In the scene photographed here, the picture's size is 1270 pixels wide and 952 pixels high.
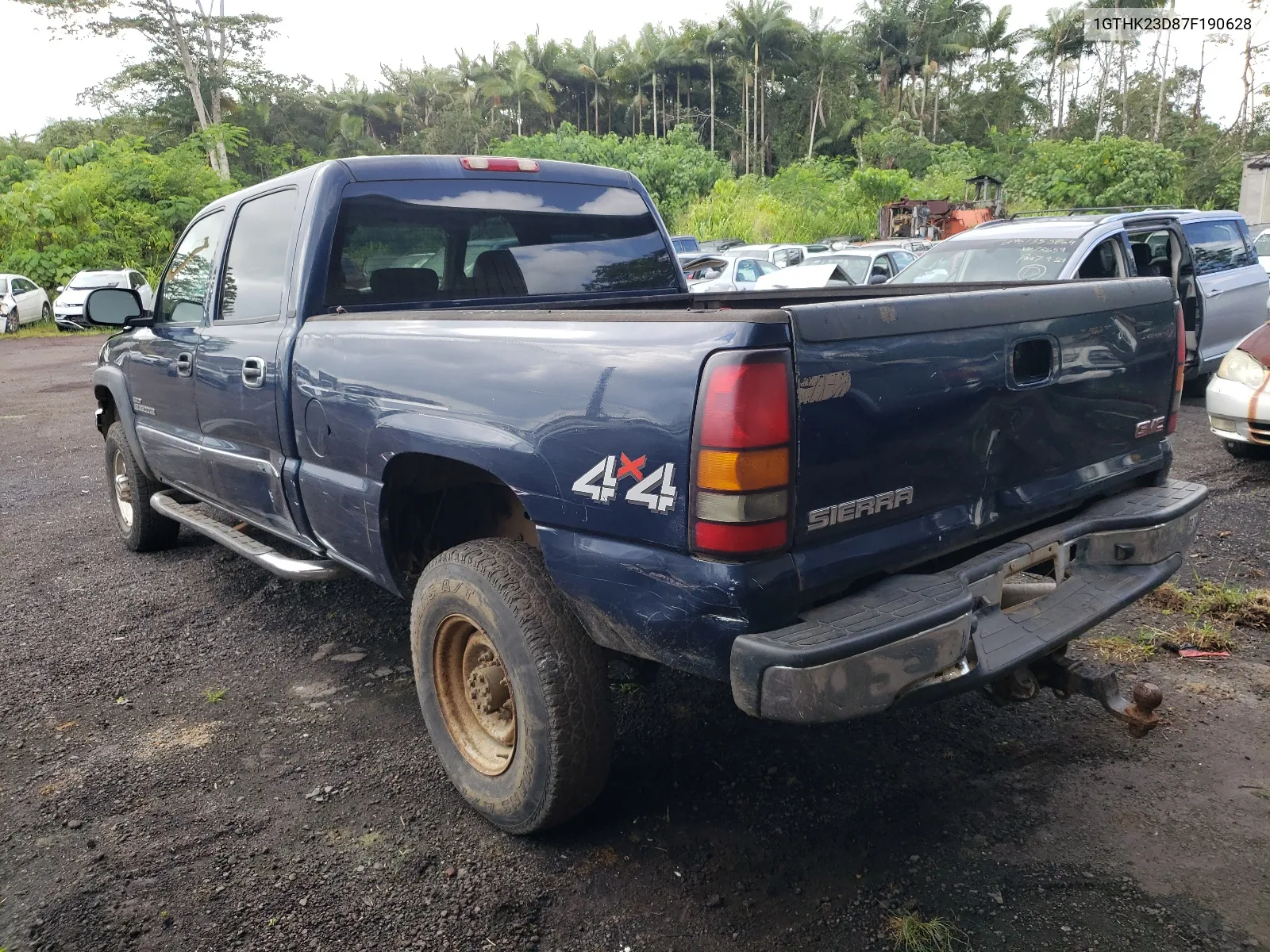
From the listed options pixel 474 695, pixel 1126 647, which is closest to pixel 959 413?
pixel 474 695

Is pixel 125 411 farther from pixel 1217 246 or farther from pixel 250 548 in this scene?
pixel 1217 246

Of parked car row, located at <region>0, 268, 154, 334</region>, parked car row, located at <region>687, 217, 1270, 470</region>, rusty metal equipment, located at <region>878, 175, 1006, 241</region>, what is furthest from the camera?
rusty metal equipment, located at <region>878, 175, 1006, 241</region>

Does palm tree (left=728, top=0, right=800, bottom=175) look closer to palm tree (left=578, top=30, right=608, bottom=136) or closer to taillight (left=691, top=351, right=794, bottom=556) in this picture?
palm tree (left=578, top=30, right=608, bottom=136)

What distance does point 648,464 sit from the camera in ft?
7.18

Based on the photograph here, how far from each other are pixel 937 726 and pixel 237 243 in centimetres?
345

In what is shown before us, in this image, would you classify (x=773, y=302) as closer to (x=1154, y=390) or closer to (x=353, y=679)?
(x=1154, y=390)

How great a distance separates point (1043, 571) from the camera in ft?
9.15

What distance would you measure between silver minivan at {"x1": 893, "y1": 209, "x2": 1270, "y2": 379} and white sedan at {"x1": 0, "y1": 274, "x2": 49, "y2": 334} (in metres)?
22.6

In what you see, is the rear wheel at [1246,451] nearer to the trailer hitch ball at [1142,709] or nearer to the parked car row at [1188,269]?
the parked car row at [1188,269]

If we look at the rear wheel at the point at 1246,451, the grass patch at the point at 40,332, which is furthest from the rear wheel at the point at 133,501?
the grass patch at the point at 40,332

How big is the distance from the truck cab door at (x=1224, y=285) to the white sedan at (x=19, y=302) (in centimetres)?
2442

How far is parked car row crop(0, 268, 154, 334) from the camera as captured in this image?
22.1 m

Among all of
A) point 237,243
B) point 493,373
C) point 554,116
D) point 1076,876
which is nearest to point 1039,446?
point 1076,876

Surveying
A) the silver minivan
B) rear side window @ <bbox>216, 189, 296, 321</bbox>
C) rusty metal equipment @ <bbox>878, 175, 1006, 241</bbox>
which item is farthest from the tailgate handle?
rusty metal equipment @ <bbox>878, 175, 1006, 241</bbox>
